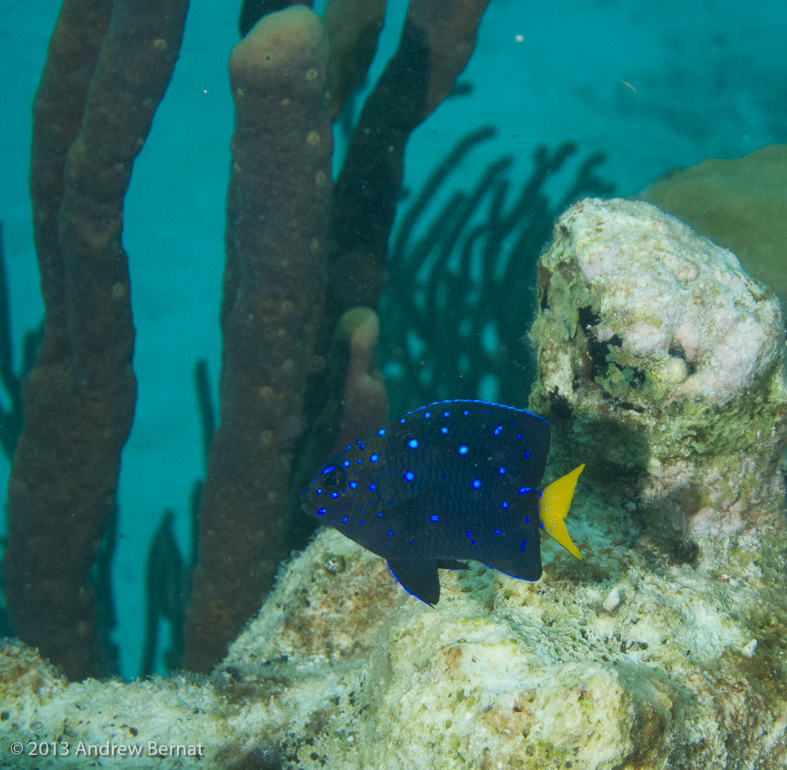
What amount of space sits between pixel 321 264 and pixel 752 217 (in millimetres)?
2769

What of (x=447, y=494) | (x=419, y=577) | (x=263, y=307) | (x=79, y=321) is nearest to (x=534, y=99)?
(x=263, y=307)

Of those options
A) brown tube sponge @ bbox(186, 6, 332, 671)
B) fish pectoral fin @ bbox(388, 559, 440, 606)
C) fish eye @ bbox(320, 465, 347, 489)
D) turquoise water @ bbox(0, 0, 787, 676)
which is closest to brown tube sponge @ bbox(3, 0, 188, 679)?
brown tube sponge @ bbox(186, 6, 332, 671)

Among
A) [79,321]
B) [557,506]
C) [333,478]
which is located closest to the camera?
[557,506]

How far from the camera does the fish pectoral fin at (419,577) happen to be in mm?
1420

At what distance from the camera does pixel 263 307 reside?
96.0 inches

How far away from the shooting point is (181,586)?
5172 mm

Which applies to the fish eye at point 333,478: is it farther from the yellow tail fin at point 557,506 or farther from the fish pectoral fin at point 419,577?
the yellow tail fin at point 557,506

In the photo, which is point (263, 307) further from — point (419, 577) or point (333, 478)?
point (419, 577)

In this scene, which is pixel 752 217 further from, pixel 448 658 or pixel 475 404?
pixel 448 658

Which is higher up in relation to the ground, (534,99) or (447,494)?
(534,99)

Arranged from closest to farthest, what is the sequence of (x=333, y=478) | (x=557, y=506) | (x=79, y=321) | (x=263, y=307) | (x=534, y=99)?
(x=557, y=506)
(x=333, y=478)
(x=263, y=307)
(x=79, y=321)
(x=534, y=99)

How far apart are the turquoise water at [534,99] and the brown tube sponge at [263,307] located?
3.73 m

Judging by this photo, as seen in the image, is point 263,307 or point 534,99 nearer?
point 263,307

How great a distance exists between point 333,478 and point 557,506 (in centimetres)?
61
